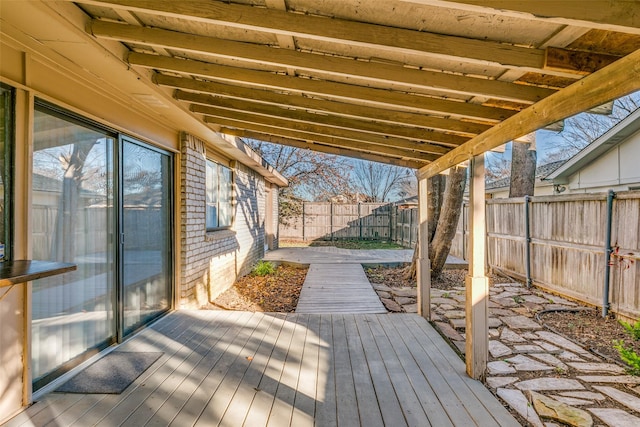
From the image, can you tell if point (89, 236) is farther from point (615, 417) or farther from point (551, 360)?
point (551, 360)

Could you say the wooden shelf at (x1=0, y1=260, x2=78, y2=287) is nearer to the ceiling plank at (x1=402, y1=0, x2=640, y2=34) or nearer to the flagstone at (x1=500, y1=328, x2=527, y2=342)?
the ceiling plank at (x1=402, y1=0, x2=640, y2=34)

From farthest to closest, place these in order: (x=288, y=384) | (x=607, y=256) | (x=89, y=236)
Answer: (x=607, y=256) < (x=89, y=236) < (x=288, y=384)

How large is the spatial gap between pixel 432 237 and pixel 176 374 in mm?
5207

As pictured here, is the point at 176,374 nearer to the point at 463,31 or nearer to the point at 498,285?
the point at 463,31

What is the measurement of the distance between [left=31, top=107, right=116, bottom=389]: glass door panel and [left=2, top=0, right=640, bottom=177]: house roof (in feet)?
2.00

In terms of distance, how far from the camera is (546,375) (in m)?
2.92

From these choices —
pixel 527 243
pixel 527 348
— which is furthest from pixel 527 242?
pixel 527 348

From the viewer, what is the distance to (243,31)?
2092 mm

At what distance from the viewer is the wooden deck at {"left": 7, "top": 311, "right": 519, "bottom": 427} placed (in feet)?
7.03

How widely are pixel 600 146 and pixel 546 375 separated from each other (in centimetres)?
716

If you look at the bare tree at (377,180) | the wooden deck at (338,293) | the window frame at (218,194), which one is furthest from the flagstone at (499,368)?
the bare tree at (377,180)

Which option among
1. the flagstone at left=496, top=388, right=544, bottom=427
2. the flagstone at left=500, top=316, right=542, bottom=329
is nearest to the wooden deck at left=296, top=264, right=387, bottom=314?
the flagstone at left=500, top=316, right=542, bottom=329

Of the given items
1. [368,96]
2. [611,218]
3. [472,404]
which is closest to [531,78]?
[368,96]

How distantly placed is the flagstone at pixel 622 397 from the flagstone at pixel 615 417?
127mm
